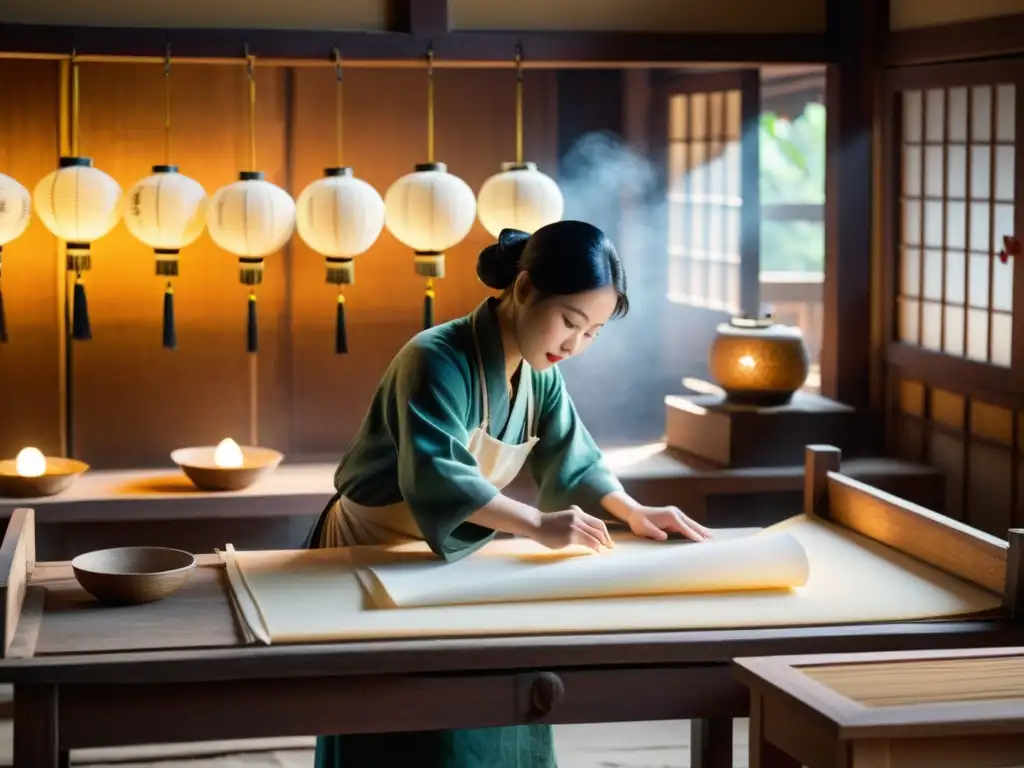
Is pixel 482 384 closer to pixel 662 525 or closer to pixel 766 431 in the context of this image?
pixel 662 525

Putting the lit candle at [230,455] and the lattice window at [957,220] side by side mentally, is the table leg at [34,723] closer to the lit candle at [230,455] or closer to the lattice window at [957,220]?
the lit candle at [230,455]

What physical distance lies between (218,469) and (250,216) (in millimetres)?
909

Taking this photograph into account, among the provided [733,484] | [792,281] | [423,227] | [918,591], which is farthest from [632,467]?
[792,281]

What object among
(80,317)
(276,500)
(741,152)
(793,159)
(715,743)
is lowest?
(715,743)

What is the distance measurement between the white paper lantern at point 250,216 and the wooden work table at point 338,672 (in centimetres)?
220

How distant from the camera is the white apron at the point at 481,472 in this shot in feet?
11.6

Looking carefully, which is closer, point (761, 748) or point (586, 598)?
point (761, 748)

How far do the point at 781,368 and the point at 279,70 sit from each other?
229 cm

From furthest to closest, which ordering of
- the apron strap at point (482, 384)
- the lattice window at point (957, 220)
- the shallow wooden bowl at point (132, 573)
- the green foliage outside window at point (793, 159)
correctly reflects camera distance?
the green foliage outside window at point (793, 159) < the lattice window at point (957, 220) < the apron strap at point (482, 384) < the shallow wooden bowl at point (132, 573)

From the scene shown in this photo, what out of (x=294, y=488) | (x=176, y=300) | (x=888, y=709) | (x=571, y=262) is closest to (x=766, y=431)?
(x=294, y=488)

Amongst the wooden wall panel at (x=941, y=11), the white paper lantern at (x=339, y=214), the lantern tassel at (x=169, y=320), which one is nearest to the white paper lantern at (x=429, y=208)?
the white paper lantern at (x=339, y=214)

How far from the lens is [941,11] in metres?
5.36

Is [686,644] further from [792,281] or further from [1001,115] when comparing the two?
[792,281]

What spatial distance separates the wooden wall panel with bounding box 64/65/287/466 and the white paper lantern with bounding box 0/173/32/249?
81 cm
